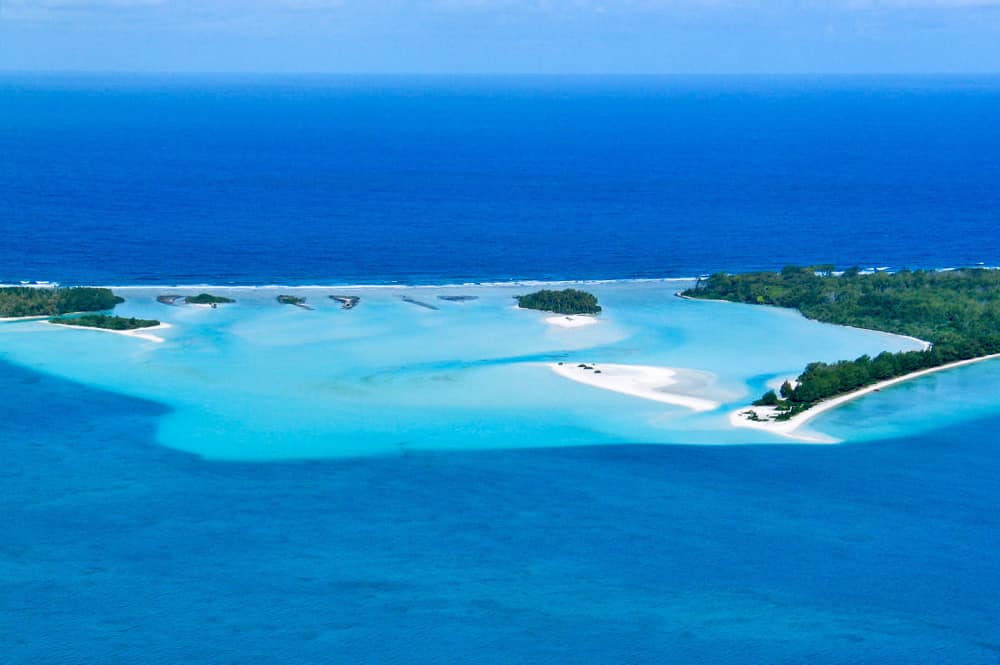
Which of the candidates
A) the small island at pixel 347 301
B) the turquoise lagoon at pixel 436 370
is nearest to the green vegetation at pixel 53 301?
the turquoise lagoon at pixel 436 370

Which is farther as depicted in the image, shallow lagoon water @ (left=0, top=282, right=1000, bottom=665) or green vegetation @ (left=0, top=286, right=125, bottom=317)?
green vegetation @ (left=0, top=286, right=125, bottom=317)

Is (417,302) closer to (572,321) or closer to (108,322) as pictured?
(572,321)

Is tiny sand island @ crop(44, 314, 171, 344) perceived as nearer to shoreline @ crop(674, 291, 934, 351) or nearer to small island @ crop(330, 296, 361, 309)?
small island @ crop(330, 296, 361, 309)

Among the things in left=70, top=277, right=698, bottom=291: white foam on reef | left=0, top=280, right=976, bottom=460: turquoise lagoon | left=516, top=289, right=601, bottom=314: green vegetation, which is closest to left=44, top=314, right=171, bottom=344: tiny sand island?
left=0, top=280, right=976, bottom=460: turquoise lagoon

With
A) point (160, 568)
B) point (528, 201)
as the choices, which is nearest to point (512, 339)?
point (160, 568)

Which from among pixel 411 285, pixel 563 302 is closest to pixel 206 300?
pixel 411 285

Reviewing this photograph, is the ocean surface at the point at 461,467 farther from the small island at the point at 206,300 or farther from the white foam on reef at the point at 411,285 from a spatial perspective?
the small island at the point at 206,300

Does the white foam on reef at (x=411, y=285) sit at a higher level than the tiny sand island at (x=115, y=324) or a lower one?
higher
